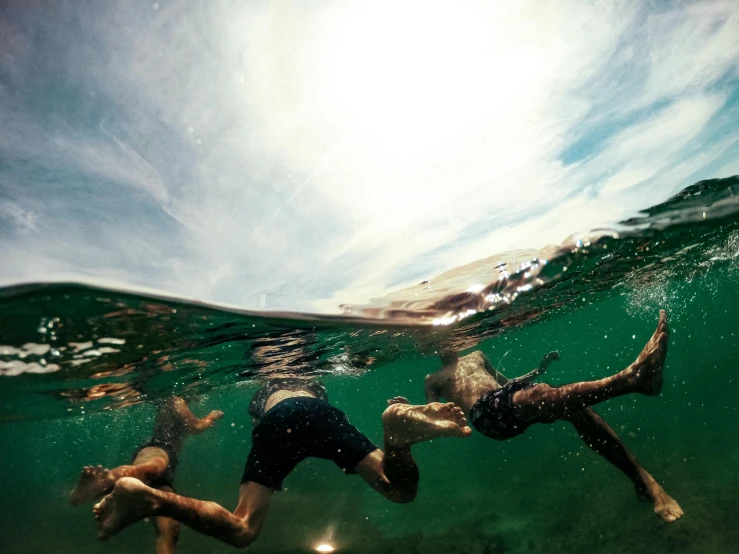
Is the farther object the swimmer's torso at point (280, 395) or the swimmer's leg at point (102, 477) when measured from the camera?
the swimmer's torso at point (280, 395)

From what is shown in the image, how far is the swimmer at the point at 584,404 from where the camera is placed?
17.7ft

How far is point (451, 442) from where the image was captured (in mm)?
40969

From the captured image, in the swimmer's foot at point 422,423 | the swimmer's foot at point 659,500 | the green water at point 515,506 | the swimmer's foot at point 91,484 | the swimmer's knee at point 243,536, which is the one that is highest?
the swimmer's foot at point 91,484

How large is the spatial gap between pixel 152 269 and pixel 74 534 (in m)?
24.7

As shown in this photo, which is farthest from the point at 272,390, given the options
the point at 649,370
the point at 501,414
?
the point at 649,370

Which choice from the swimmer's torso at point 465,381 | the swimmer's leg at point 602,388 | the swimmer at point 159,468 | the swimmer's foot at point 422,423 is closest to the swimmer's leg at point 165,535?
A: the swimmer at point 159,468

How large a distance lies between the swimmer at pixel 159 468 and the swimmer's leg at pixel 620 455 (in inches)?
305

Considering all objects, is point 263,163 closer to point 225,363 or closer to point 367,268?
point 367,268

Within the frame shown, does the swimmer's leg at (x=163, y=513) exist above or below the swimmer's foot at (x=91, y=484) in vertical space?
below

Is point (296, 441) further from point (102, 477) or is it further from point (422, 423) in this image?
point (102, 477)

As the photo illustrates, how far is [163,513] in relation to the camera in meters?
4.83

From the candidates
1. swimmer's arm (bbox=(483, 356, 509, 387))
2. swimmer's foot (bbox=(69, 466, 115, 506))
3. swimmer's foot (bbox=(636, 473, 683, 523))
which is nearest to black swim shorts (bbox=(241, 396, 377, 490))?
swimmer's foot (bbox=(69, 466, 115, 506))

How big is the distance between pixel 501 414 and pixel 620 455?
2.53m

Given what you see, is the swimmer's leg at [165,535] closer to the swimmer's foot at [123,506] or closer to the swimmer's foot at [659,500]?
the swimmer's foot at [123,506]
